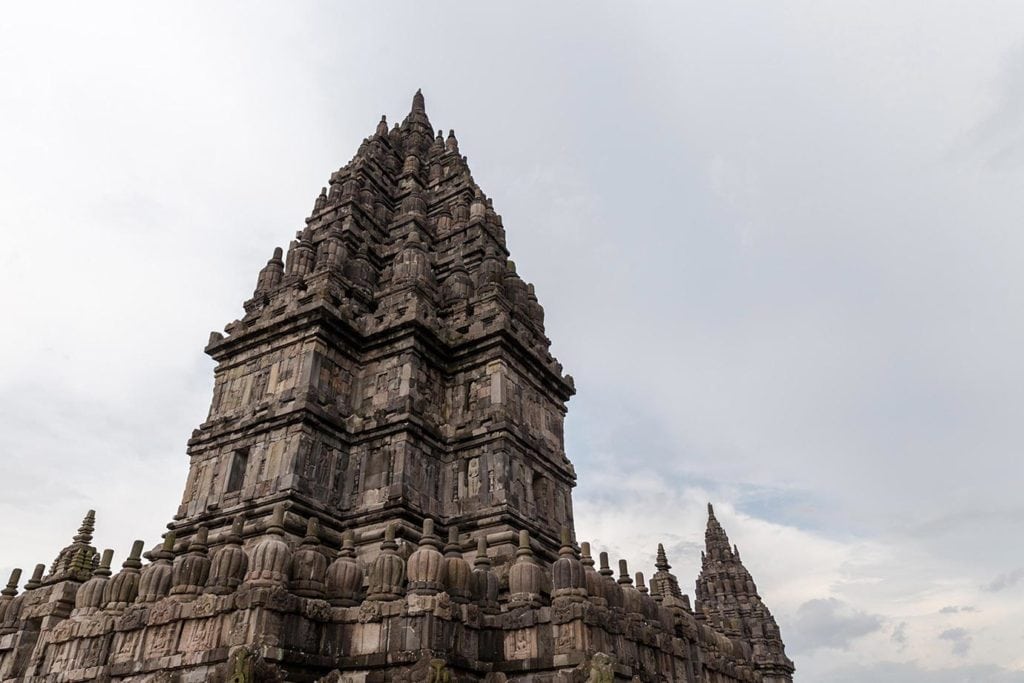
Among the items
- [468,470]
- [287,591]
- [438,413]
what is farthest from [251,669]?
[438,413]

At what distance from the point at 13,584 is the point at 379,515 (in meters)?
9.80

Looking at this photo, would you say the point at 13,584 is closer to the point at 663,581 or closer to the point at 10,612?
the point at 10,612

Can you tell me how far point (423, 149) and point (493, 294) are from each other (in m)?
14.3

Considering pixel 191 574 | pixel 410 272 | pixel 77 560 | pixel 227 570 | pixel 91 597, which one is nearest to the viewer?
pixel 227 570

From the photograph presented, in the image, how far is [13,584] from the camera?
17.5 m

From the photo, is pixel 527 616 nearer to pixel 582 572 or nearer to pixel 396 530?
pixel 582 572

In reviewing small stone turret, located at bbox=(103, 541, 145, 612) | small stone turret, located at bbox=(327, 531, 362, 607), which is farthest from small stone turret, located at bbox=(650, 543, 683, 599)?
small stone turret, located at bbox=(103, 541, 145, 612)

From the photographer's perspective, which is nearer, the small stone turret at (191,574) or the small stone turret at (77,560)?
the small stone turret at (191,574)

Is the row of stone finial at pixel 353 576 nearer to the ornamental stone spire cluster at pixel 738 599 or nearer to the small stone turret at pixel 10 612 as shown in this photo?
the small stone turret at pixel 10 612

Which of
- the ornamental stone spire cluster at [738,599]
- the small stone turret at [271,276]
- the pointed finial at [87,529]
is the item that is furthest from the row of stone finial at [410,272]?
the ornamental stone spire cluster at [738,599]

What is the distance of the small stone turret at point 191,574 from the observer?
40.1ft

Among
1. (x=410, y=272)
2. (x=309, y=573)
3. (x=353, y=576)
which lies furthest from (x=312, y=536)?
(x=410, y=272)

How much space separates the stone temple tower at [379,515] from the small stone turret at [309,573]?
4 cm

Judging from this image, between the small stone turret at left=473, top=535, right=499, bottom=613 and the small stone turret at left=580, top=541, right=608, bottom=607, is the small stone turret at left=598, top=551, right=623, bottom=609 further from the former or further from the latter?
the small stone turret at left=473, top=535, right=499, bottom=613
